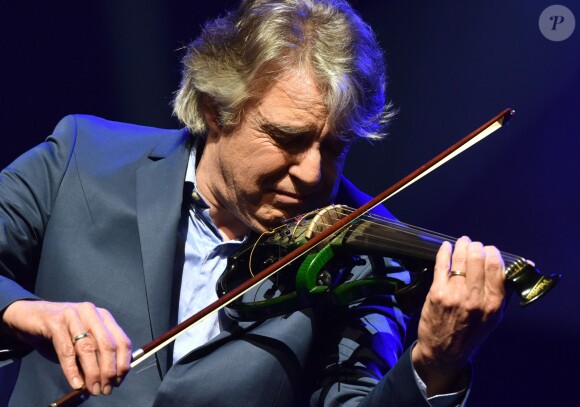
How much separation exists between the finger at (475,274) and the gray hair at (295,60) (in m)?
0.43

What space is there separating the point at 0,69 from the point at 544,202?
1.24 meters

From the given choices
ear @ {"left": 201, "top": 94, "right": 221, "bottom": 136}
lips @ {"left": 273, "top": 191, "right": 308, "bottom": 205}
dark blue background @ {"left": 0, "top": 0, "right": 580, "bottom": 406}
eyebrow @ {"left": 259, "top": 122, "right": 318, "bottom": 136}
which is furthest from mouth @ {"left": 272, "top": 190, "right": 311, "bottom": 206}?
dark blue background @ {"left": 0, "top": 0, "right": 580, "bottom": 406}

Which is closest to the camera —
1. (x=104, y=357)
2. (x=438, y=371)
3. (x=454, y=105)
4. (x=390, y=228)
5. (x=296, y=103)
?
(x=104, y=357)

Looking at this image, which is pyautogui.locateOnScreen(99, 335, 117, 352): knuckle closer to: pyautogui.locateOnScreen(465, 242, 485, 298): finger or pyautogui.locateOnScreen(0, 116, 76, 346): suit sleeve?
pyautogui.locateOnScreen(0, 116, 76, 346): suit sleeve

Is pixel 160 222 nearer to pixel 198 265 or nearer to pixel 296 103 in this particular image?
pixel 198 265

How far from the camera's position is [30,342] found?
155 centimetres

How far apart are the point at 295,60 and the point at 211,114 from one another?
22 cm

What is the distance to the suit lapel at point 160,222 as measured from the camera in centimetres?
175

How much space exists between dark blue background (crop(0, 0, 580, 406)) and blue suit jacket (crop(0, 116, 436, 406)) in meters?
0.44

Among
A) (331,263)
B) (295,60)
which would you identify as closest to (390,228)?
(331,263)

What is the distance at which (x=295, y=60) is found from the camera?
5.92ft

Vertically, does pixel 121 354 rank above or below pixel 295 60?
below

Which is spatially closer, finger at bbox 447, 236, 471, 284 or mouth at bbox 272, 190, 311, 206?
finger at bbox 447, 236, 471, 284

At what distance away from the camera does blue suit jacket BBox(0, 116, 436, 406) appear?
5.65 ft
